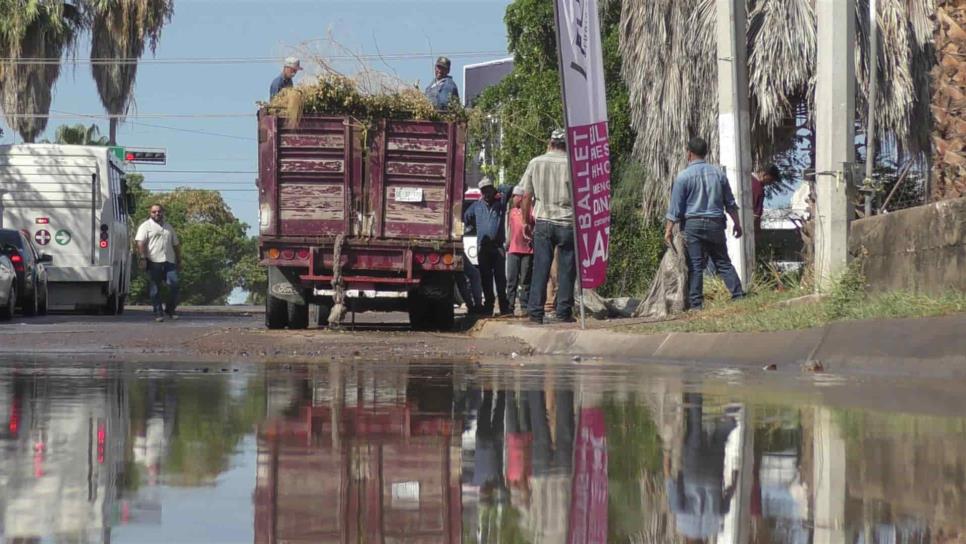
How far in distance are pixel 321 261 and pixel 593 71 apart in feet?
13.5

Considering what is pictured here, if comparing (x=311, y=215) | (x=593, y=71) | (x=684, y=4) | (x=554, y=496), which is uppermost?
(x=684, y=4)

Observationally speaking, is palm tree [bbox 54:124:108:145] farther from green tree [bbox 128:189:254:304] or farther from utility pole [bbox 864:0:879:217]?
utility pole [bbox 864:0:879:217]

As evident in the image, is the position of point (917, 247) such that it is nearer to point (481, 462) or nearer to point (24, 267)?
point (481, 462)

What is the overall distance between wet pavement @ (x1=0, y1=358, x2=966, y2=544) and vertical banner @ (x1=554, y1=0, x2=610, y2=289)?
16.0 ft

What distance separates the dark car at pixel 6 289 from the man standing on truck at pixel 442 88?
8.44m

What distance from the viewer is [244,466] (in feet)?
16.8

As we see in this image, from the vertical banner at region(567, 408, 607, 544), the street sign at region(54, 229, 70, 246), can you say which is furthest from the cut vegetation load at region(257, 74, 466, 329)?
the street sign at region(54, 229, 70, 246)

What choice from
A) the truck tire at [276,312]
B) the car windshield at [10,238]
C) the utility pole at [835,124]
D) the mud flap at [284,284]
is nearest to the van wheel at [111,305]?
the car windshield at [10,238]

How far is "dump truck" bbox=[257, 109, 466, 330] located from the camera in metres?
16.4

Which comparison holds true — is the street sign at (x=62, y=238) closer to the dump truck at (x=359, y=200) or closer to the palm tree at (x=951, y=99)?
the dump truck at (x=359, y=200)

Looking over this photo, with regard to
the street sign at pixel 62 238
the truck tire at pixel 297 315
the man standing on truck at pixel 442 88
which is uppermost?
the man standing on truck at pixel 442 88

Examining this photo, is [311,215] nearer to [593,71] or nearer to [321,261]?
[321,261]

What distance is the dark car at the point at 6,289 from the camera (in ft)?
73.8

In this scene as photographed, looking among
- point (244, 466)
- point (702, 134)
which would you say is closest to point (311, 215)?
point (702, 134)
